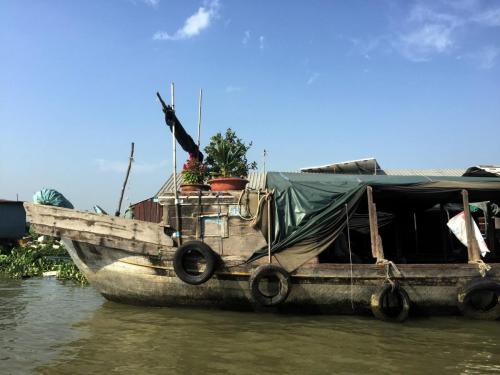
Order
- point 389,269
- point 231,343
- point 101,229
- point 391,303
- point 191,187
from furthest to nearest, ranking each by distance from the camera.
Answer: point 191,187
point 101,229
point 389,269
point 391,303
point 231,343

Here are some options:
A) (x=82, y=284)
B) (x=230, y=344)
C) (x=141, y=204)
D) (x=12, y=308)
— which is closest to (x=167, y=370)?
(x=230, y=344)

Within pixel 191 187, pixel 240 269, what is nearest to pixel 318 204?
pixel 240 269

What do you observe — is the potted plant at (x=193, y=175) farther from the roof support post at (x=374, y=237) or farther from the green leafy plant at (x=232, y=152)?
the green leafy plant at (x=232, y=152)

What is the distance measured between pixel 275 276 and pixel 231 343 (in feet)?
4.62

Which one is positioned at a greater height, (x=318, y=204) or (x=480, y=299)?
(x=318, y=204)

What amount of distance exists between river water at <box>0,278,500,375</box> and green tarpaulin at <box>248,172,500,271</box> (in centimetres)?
104

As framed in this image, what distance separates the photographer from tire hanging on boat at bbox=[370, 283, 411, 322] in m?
5.87

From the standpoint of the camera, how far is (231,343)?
4.96 meters

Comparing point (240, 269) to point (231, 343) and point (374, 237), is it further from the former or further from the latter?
point (374, 237)

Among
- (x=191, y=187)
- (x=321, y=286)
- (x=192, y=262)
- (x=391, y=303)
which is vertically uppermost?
(x=191, y=187)

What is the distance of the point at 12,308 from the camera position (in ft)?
24.0

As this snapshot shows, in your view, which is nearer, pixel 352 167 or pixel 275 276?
pixel 275 276

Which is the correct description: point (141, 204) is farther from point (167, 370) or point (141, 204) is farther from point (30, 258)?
point (167, 370)

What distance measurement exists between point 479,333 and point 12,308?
7414 millimetres
